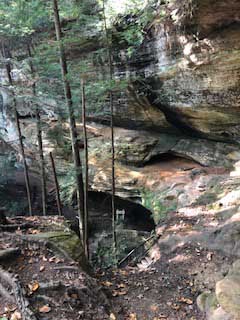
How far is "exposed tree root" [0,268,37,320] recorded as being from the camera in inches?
148

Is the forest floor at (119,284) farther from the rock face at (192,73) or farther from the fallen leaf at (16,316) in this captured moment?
the rock face at (192,73)

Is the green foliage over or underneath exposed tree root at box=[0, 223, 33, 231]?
underneath

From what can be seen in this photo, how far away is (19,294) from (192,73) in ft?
30.2

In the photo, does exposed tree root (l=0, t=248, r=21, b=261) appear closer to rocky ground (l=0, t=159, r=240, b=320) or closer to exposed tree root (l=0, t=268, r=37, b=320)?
rocky ground (l=0, t=159, r=240, b=320)

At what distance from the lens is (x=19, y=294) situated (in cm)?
409

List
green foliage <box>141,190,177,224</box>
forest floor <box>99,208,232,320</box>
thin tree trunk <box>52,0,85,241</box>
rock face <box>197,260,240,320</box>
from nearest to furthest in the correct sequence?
rock face <box>197,260,240,320</box>, forest floor <box>99,208,232,320</box>, thin tree trunk <box>52,0,85,241</box>, green foliage <box>141,190,177,224</box>

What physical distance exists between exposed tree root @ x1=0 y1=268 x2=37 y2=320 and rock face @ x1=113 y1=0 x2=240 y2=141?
7.97 m

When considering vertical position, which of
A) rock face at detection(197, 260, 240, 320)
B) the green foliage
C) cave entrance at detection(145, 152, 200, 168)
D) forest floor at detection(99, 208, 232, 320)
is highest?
rock face at detection(197, 260, 240, 320)

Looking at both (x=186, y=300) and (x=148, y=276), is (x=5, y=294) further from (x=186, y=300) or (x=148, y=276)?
(x=148, y=276)

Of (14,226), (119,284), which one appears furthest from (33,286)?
(14,226)

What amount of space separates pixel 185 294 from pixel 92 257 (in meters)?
6.19

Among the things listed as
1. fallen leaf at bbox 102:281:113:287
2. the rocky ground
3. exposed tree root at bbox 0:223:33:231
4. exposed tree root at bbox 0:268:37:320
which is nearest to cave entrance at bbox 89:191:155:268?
the rocky ground

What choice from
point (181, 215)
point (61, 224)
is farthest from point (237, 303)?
point (181, 215)

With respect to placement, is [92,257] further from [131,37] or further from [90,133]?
[131,37]
